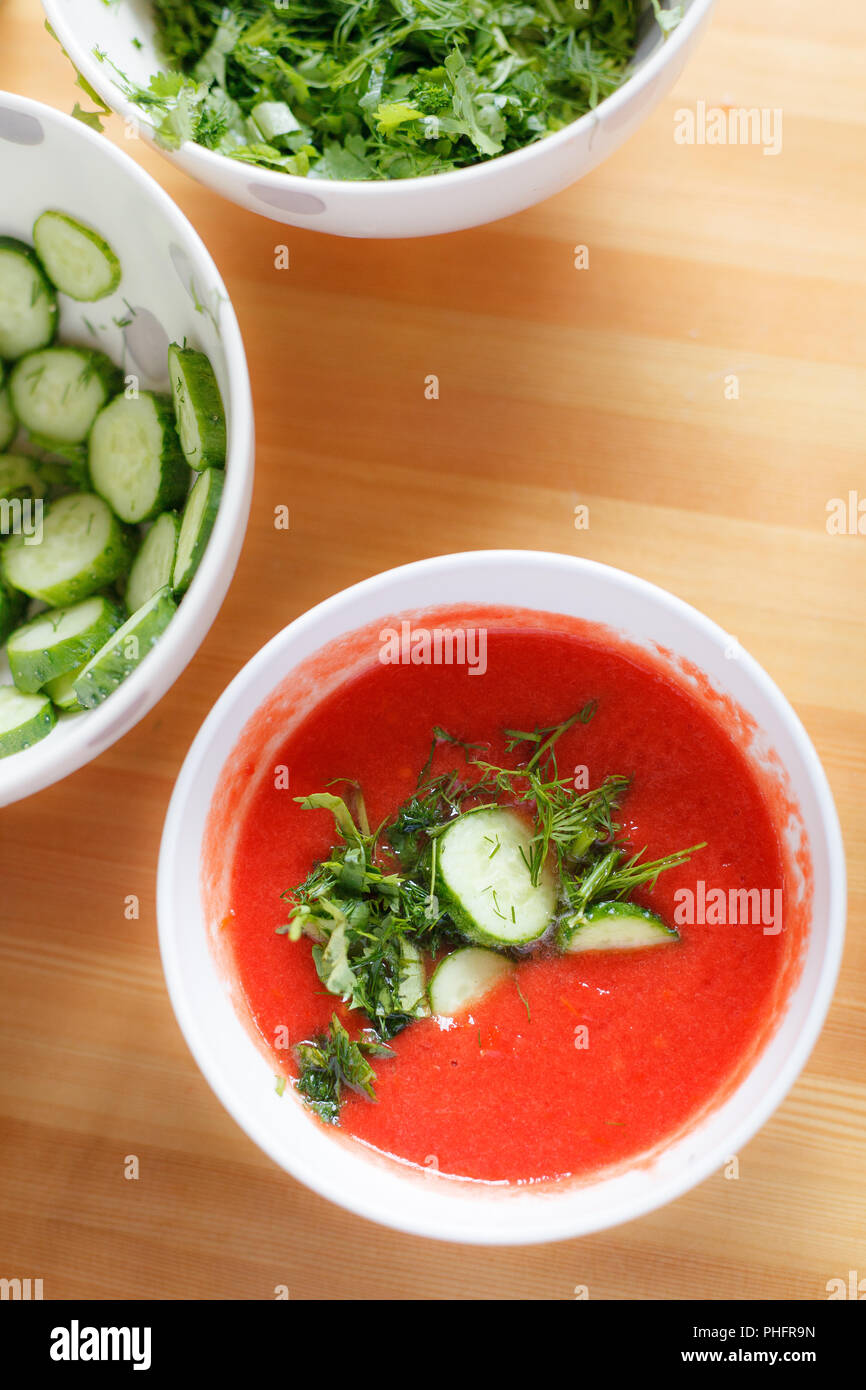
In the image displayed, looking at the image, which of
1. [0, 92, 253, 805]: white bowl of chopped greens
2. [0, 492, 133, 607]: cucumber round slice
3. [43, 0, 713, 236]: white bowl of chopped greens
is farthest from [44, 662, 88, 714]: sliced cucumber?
[43, 0, 713, 236]: white bowl of chopped greens

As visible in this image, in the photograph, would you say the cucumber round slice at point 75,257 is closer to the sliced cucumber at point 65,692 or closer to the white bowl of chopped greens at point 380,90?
the white bowl of chopped greens at point 380,90

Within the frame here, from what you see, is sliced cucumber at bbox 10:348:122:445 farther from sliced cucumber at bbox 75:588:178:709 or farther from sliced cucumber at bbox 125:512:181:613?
sliced cucumber at bbox 75:588:178:709

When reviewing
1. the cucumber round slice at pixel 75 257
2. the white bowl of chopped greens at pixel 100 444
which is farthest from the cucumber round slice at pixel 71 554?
the cucumber round slice at pixel 75 257

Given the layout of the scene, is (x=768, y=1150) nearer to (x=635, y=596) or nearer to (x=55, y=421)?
(x=635, y=596)

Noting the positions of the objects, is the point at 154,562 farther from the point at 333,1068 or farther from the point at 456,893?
the point at 333,1068

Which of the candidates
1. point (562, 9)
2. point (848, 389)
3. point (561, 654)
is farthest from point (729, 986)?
point (562, 9)

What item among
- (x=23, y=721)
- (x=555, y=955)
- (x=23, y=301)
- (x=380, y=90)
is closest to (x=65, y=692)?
(x=23, y=721)

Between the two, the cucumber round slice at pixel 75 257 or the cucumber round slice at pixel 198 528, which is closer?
the cucumber round slice at pixel 198 528
